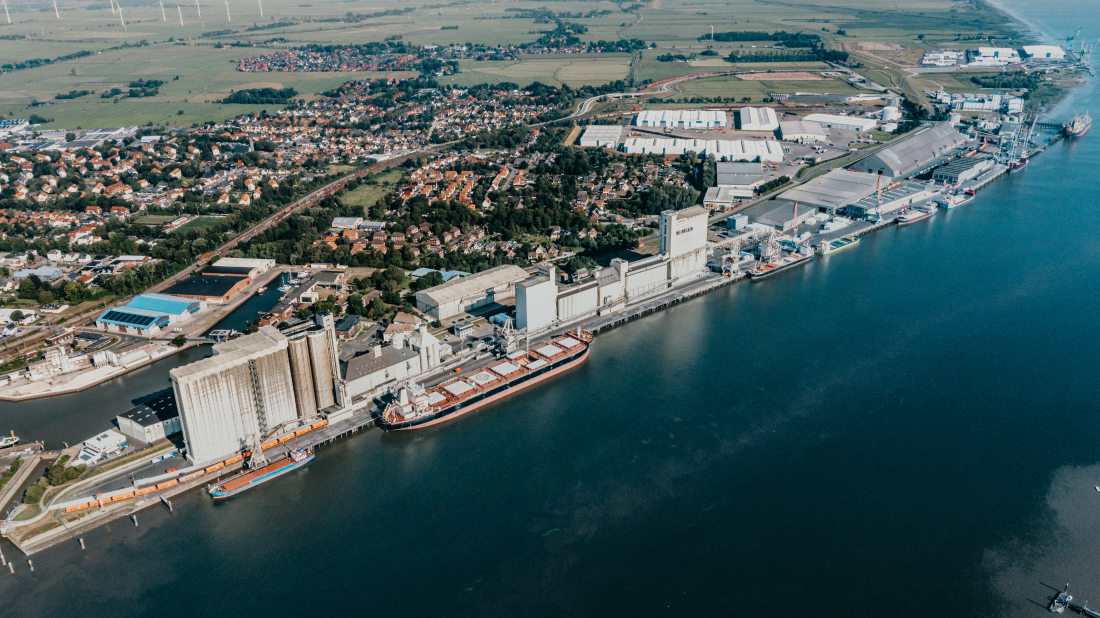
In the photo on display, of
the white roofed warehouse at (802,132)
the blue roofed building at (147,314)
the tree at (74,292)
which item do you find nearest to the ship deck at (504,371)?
the blue roofed building at (147,314)

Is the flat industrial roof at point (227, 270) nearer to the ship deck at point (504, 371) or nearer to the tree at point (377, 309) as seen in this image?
the tree at point (377, 309)

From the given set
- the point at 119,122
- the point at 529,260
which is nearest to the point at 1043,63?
the point at 529,260

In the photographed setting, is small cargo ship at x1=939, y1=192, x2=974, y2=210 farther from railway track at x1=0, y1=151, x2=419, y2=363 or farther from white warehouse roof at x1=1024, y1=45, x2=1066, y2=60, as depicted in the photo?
white warehouse roof at x1=1024, y1=45, x2=1066, y2=60

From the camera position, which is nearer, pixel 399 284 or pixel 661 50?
pixel 399 284

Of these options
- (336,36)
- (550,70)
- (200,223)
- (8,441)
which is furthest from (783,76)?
(8,441)

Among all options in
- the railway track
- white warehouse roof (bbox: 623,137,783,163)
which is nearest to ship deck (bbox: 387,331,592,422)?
the railway track

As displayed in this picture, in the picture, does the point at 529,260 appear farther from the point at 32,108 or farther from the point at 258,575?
the point at 32,108

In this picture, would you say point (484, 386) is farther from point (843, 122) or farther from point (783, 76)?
point (783, 76)
